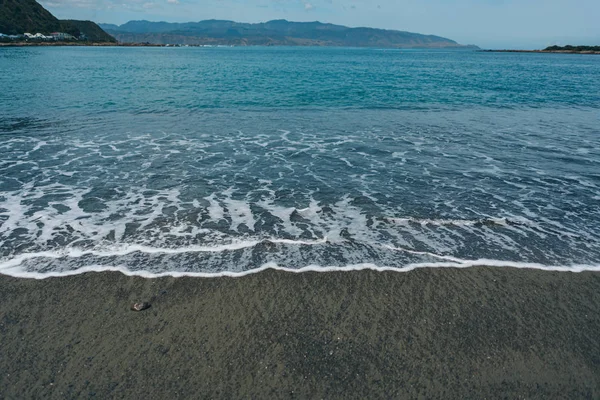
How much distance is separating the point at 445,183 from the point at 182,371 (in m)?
11.8

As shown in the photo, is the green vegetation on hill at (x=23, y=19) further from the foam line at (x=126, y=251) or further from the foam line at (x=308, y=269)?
the foam line at (x=308, y=269)

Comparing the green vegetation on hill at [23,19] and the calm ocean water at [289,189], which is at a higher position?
the green vegetation on hill at [23,19]

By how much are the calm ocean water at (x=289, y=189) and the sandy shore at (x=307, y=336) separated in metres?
0.93

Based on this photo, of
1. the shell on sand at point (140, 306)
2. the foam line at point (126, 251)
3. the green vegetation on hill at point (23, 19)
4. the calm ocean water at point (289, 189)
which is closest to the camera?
the shell on sand at point (140, 306)

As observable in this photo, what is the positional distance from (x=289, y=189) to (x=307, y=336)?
7.64 m

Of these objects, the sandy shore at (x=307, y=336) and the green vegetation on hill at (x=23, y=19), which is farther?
the green vegetation on hill at (x=23, y=19)

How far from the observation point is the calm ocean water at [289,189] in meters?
9.39

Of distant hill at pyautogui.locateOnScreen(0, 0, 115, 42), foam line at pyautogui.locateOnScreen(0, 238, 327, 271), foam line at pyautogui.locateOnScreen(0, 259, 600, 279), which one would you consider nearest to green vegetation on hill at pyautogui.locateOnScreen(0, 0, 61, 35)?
distant hill at pyautogui.locateOnScreen(0, 0, 115, 42)

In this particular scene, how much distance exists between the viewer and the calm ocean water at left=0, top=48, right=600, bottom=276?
9.39m

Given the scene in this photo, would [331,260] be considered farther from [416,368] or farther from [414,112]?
[414,112]

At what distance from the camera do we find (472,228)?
10820 mm

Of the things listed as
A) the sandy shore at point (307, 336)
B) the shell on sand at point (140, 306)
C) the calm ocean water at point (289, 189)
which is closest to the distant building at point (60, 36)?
the calm ocean water at point (289, 189)

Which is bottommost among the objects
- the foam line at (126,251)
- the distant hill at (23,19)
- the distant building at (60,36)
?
the foam line at (126,251)

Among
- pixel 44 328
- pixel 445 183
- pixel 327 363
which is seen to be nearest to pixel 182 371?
pixel 327 363
